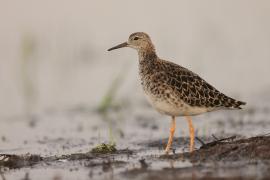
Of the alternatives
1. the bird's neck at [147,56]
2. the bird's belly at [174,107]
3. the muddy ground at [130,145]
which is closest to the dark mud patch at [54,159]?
the muddy ground at [130,145]

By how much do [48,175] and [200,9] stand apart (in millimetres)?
12526

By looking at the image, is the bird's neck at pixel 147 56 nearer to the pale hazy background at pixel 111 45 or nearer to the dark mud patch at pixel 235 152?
the dark mud patch at pixel 235 152

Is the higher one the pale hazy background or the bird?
the pale hazy background

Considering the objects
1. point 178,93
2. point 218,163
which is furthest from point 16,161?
point 218,163

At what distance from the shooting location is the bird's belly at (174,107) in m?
10.7

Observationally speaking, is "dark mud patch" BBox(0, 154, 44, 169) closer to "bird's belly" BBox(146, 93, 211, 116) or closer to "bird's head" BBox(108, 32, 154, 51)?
"bird's belly" BBox(146, 93, 211, 116)

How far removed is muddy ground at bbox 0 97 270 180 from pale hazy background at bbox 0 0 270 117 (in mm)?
911

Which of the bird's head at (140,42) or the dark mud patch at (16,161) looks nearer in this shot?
the dark mud patch at (16,161)

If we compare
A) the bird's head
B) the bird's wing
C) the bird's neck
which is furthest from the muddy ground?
the bird's head

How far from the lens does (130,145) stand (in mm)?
12086

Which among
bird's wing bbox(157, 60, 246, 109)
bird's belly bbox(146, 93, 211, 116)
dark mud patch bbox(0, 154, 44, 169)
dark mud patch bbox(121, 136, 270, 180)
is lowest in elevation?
dark mud patch bbox(121, 136, 270, 180)

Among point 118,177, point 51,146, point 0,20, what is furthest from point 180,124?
point 0,20

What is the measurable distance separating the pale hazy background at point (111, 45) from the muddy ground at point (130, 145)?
911mm

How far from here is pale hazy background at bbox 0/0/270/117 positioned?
16.4 metres
